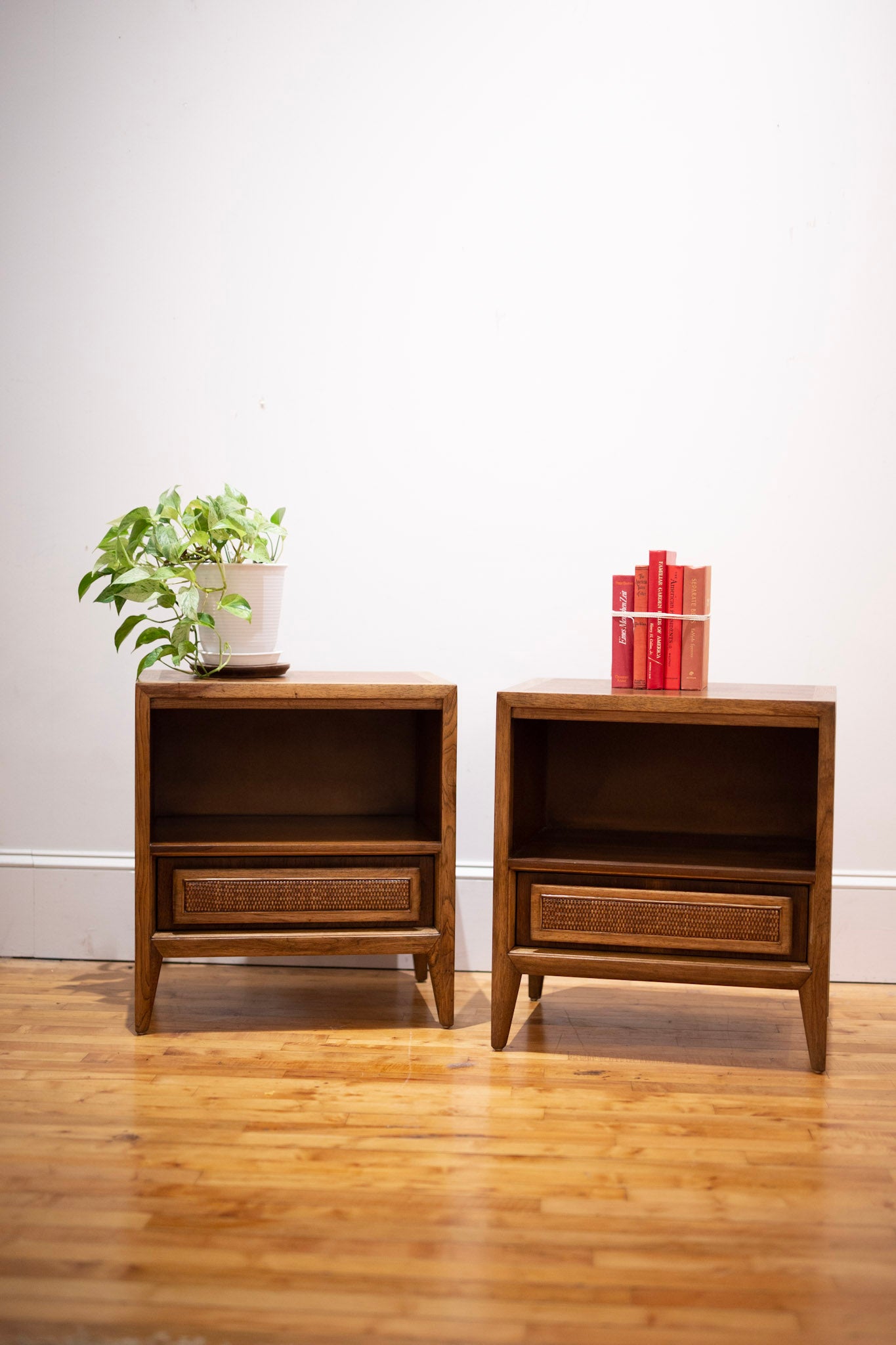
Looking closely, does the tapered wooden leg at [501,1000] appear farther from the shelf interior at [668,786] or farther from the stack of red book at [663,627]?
the stack of red book at [663,627]

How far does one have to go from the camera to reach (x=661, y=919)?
6.25ft

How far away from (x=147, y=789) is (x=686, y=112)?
180 cm

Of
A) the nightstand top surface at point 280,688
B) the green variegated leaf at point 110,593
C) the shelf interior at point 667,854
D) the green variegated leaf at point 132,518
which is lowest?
the shelf interior at point 667,854

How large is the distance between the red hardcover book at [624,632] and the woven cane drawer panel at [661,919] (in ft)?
1.27

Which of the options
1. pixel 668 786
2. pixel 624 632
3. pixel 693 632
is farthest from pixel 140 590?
pixel 668 786

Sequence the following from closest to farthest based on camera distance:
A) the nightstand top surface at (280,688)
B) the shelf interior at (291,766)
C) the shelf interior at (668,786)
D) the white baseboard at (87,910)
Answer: the nightstand top surface at (280,688) → the shelf interior at (668,786) → the shelf interior at (291,766) → the white baseboard at (87,910)

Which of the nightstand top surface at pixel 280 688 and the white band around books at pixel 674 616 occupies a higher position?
the white band around books at pixel 674 616

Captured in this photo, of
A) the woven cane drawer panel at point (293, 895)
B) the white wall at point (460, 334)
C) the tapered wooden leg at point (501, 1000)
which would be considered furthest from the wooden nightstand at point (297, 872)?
the white wall at point (460, 334)

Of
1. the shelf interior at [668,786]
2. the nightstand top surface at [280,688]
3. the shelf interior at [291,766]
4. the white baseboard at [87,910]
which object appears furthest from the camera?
the white baseboard at [87,910]

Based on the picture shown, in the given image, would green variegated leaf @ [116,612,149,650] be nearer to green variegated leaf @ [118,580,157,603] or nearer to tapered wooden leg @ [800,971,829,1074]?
green variegated leaf @ [118,580,157,603]

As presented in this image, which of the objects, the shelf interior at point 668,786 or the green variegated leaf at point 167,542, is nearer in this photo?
the green variegated leaf at point 167,542

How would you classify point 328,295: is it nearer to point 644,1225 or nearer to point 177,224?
point 177,224

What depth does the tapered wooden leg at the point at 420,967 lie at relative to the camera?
2.33 meters

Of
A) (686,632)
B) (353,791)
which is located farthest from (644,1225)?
(353,791)
